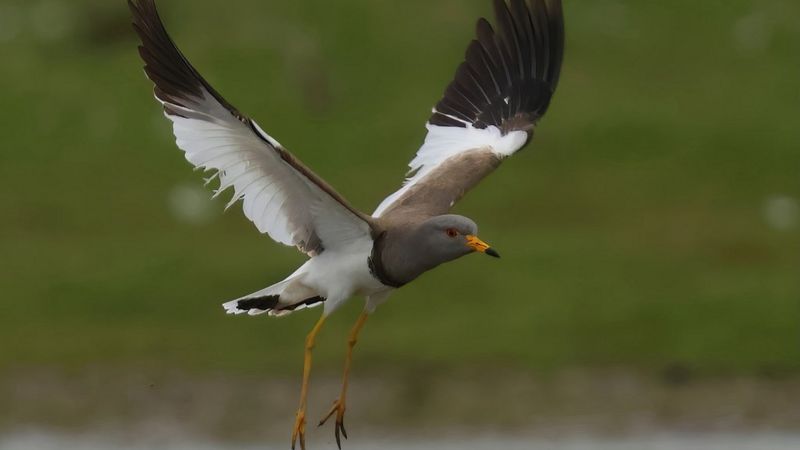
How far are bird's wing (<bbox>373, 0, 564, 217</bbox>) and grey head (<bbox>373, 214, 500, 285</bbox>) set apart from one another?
1.40m

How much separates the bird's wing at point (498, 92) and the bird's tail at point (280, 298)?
125 cm

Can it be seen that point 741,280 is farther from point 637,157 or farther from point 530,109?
point 530,109

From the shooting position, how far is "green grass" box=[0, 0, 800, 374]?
58.7 ft

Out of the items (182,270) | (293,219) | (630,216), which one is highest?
(630,216)

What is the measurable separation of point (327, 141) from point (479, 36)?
8.99 m

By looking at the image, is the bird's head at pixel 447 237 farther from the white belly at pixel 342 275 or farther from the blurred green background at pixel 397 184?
the blurred green background at pixel 397 184

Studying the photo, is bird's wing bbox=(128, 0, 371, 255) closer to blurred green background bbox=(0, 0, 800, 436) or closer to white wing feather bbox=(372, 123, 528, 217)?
white wing feather bbox=(372, 123, 528, 217)

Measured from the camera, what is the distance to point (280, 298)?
38.0 ft

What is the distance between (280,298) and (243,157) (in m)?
1.07

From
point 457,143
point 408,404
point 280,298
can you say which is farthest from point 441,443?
point 280,298

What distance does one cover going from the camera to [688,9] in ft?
82.0

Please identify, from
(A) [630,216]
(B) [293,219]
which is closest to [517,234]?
(A) [630,216]

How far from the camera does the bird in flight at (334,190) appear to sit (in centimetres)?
1070

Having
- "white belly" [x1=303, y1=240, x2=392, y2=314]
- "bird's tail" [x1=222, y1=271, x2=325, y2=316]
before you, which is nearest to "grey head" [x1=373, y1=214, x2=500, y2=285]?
"white belly" [x1=303, y1=240, x2=392, y2=314]
